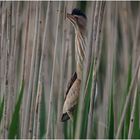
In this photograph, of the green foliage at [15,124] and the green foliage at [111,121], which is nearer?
the green foliage at [111,121]

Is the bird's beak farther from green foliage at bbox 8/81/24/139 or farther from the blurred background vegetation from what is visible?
green foliage at bbox 8/81/24/139

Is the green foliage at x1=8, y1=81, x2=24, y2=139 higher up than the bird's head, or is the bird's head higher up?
the bird's head

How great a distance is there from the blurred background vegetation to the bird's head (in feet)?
0.05

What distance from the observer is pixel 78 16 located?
121cm

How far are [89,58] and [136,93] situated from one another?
15 centimetres

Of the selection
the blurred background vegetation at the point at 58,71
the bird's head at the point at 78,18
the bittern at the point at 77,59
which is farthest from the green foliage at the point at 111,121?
the bird's head at the point at 78,18

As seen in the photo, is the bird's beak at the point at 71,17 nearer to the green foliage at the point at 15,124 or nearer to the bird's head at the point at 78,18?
the bird's head at the point at 78,18

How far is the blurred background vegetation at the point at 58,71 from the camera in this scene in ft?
3.71

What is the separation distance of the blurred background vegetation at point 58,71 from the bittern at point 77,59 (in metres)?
0.02

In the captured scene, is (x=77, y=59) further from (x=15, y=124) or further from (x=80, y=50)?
(x=15, y=124)

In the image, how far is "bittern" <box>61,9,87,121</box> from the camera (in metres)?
1.21

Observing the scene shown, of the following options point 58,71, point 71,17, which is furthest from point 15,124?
point 71,17

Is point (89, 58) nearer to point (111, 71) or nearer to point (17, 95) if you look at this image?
point (111, 71)

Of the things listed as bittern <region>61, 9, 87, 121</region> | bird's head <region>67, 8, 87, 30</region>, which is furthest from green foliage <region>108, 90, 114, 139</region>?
bird's head <region>67, 8, 87, 30</region>
